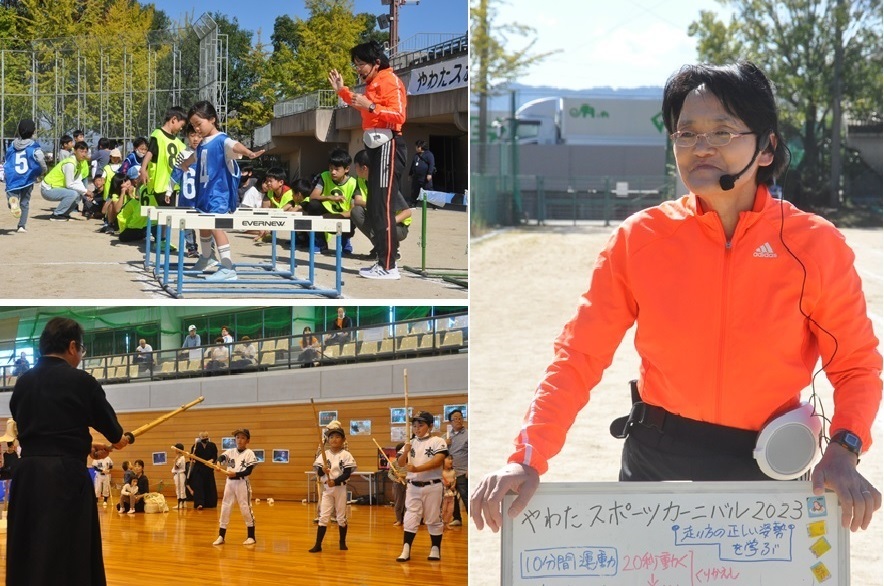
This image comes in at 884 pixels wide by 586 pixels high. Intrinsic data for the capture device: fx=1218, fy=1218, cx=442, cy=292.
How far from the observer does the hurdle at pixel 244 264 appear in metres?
3.97

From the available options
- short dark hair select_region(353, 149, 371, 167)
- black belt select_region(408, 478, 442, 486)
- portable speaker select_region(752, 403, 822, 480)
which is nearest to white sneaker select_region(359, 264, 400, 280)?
short dark hair select_region(353, 149, 371, 167)

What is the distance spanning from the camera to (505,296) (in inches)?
625

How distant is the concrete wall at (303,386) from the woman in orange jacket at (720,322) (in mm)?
1932

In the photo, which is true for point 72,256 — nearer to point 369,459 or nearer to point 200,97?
point 200,97

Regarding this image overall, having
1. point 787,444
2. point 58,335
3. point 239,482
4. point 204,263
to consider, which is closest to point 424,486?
point 239,482

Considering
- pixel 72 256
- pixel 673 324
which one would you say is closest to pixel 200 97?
pixel 72 256

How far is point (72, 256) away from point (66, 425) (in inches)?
28.5

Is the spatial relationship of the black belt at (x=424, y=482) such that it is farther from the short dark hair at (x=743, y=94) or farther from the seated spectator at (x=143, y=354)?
the short dark hair at (x=743, y=94)

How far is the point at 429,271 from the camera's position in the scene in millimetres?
4180

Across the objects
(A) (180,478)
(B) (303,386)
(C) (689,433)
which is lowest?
(A) (180,478)

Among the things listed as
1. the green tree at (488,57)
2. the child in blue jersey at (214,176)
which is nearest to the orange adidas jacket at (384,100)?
the child in blue jersey at (214,176)

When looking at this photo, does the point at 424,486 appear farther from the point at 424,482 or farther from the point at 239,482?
the point at 239,482

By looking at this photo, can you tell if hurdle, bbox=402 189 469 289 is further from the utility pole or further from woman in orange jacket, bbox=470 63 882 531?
the utility pole

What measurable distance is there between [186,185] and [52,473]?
1.20 meters
